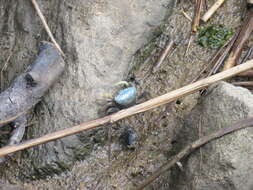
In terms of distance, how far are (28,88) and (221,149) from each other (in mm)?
1374

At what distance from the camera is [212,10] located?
10.2 ft

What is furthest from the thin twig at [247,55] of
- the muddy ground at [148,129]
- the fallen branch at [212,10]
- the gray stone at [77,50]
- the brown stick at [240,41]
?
the gray stone at [77,50]

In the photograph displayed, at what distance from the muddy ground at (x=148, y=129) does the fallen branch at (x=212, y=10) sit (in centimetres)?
5

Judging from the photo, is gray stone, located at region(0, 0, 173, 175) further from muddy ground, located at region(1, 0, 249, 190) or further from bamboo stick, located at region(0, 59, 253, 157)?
bamboo stick, located at region(0, 59, 253, 157)

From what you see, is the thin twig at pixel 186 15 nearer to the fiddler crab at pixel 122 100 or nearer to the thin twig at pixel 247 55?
the thin twig at pixel 247 55

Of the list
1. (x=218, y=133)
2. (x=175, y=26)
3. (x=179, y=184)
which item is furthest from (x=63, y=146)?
(x=175, y=26)

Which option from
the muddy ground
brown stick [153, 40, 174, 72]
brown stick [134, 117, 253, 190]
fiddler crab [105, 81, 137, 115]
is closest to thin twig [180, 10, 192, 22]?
the muddy ground

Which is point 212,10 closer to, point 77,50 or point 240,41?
point 240,41

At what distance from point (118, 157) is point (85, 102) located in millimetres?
462

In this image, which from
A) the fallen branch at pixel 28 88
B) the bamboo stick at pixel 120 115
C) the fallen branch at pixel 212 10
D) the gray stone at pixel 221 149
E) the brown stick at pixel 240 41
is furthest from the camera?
the fallen branch at pixel 212 10

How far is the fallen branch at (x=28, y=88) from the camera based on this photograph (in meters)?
2.75

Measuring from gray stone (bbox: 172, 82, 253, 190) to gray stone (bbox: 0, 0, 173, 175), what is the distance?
72cm

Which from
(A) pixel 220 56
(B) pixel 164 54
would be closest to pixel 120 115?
(B) pixel 164 54

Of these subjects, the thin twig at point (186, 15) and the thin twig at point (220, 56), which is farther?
the thin twig at point (186, 15)
